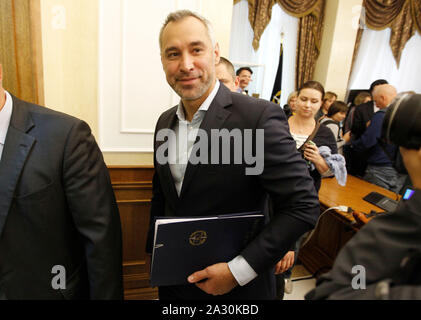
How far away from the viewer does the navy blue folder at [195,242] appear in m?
0.85

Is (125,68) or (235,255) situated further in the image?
(125,68)

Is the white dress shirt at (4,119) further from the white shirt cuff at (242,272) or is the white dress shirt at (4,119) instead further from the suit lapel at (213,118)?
the white shirt cuff at (242,272)

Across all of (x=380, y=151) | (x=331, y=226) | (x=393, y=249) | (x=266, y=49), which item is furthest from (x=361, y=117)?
(x=393, y=249)

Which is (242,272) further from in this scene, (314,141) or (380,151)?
(380,151)

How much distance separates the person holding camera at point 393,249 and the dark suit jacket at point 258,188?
367 millimetres

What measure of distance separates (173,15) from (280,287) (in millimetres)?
1764

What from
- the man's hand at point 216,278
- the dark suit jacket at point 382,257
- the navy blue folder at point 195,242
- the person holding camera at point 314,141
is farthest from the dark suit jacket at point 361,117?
the dark suit jacket at point 382,257

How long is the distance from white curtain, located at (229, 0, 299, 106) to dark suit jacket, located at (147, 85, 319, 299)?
12.5 feet

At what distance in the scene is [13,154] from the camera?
0.88 meters

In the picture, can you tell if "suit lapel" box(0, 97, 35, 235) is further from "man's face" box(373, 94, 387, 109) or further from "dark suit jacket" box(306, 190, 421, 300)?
"man's face" box(373, 94, 387, 109)

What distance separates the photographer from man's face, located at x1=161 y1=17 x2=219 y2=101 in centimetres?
101

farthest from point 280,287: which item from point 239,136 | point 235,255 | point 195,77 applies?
point 195,77

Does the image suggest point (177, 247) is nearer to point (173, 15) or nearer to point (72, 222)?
point (72, 222)

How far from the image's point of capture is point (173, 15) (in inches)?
40.5
